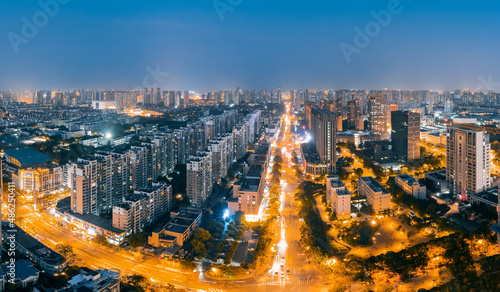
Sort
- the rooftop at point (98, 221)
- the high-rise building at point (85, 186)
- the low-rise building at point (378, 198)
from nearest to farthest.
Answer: the rooftop at point (98, 221)
the high-rise building at point (85, 186)
the low-rise building at point (378, 198)

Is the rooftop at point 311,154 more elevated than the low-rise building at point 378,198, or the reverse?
the rooftop at point 311,154

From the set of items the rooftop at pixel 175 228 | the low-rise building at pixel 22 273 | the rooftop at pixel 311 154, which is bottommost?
the low-rise building at pixel 22 273

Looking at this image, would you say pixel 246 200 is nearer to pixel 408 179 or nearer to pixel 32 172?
pixel 408 179

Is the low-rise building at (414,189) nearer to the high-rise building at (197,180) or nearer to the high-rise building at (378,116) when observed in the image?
the high-rise building at (197,180)

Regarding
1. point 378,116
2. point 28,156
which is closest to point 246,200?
point 28,156

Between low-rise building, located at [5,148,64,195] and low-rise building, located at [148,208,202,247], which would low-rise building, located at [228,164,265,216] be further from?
low-rise building, located at [5,148,64,195]

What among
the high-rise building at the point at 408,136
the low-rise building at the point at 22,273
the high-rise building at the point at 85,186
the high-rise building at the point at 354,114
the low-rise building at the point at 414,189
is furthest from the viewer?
the high-rise building at the point at 354,114

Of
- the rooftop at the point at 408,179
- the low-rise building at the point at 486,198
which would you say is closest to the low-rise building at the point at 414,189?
the rooftop at the point at 408,179
